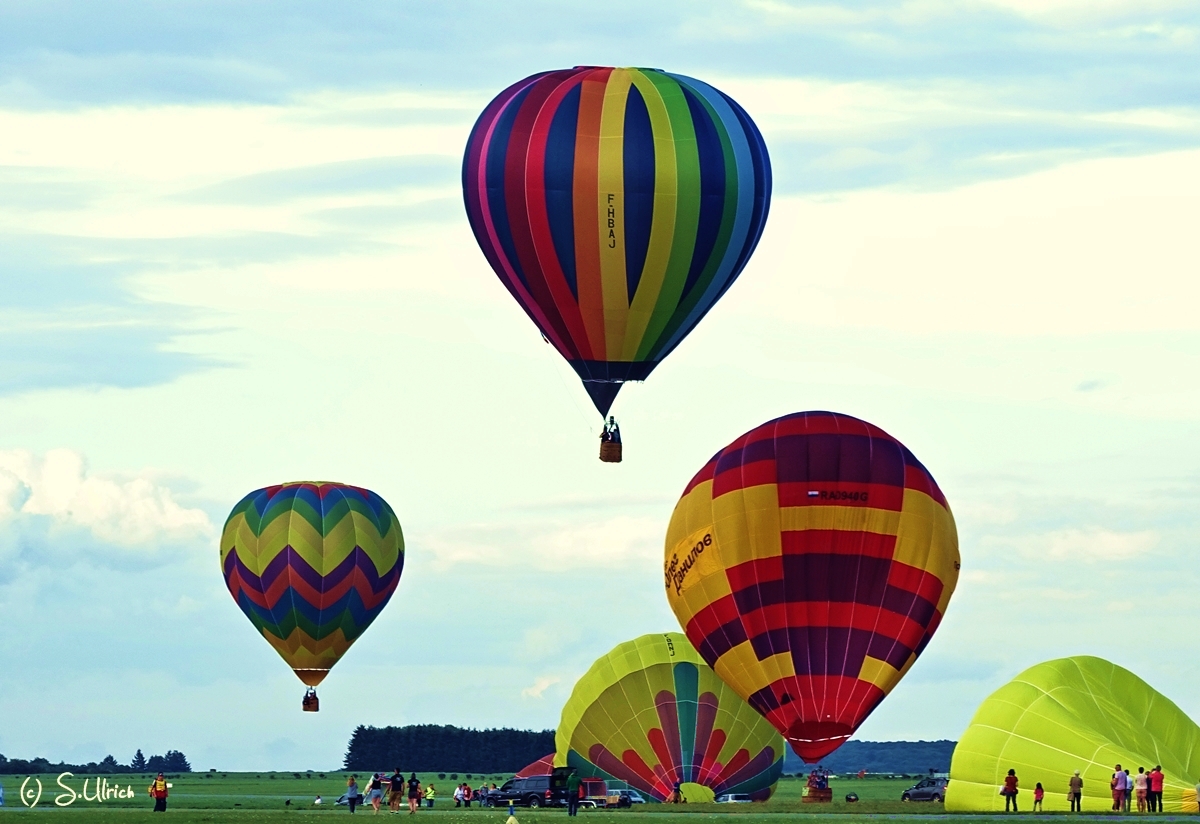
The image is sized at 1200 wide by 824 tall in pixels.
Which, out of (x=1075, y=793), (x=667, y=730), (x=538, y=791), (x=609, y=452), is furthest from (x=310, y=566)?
(x=1075, y=793)

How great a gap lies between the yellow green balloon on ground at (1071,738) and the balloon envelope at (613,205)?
40.1ft

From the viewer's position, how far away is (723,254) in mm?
48688

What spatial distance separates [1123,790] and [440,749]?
120m

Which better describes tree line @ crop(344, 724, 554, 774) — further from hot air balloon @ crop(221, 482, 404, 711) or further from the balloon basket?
the balloon basket

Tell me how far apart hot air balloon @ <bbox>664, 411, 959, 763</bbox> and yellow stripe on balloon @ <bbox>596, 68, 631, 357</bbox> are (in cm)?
486

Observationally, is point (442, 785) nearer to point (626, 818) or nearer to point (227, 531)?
point (227, 531)

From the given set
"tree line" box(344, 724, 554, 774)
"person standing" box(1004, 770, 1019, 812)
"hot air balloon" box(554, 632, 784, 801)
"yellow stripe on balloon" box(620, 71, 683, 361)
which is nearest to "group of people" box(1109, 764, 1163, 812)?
"person standing" box(1004, 770, 1019, 812)

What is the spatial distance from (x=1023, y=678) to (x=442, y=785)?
75799 millimetres

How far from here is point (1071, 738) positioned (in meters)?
44.0

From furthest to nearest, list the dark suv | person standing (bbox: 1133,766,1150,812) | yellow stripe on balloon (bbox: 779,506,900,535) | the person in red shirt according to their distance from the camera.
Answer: the dark suv → yellow stripe on balloon (bbox: 779,506,900,535) → the person in red shirt → person standing (bbox: 1133,766,1150,812)

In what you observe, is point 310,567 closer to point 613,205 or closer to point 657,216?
point 613,205

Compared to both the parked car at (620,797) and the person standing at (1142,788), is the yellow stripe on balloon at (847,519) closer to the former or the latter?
the person standing at (1142,788)

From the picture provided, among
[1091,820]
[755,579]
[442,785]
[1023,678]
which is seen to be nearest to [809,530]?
[755,579]

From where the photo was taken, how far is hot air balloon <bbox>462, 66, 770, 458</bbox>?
47.4 meters
